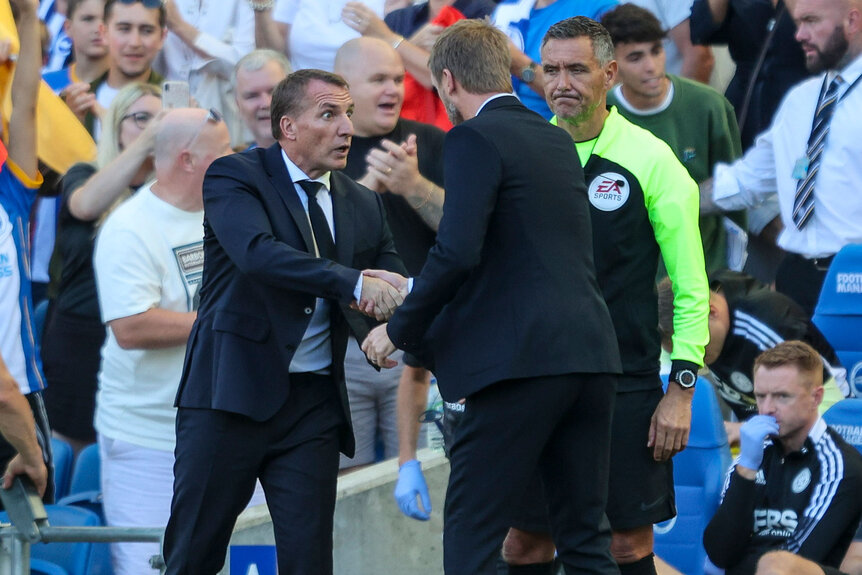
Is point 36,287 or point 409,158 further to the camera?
point 36,287

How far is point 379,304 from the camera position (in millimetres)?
4105

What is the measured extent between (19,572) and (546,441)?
1.98m

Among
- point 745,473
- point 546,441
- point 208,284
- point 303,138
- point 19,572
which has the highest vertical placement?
point 303,138

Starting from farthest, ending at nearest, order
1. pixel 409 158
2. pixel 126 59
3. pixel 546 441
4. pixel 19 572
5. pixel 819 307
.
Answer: pixel 126 59 → pixel 819 307 → pixel 409 158 → pixel 19 572 → pixel 546 441

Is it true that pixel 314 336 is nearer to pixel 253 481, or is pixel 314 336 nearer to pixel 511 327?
pixel 253 481

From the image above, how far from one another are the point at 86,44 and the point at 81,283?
1.96 metres

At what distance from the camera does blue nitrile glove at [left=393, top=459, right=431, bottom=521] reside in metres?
4.85

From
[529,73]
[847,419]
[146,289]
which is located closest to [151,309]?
[146,289]

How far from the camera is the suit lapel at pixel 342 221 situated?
443 cm

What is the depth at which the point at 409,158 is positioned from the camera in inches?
207

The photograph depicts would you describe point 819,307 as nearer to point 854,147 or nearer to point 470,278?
point 854,147

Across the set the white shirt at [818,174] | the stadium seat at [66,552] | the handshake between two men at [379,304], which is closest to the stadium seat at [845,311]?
the white shirt at [818,174]

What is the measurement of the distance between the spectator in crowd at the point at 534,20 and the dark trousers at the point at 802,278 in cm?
133

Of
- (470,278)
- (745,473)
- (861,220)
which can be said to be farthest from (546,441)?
(861,220)
